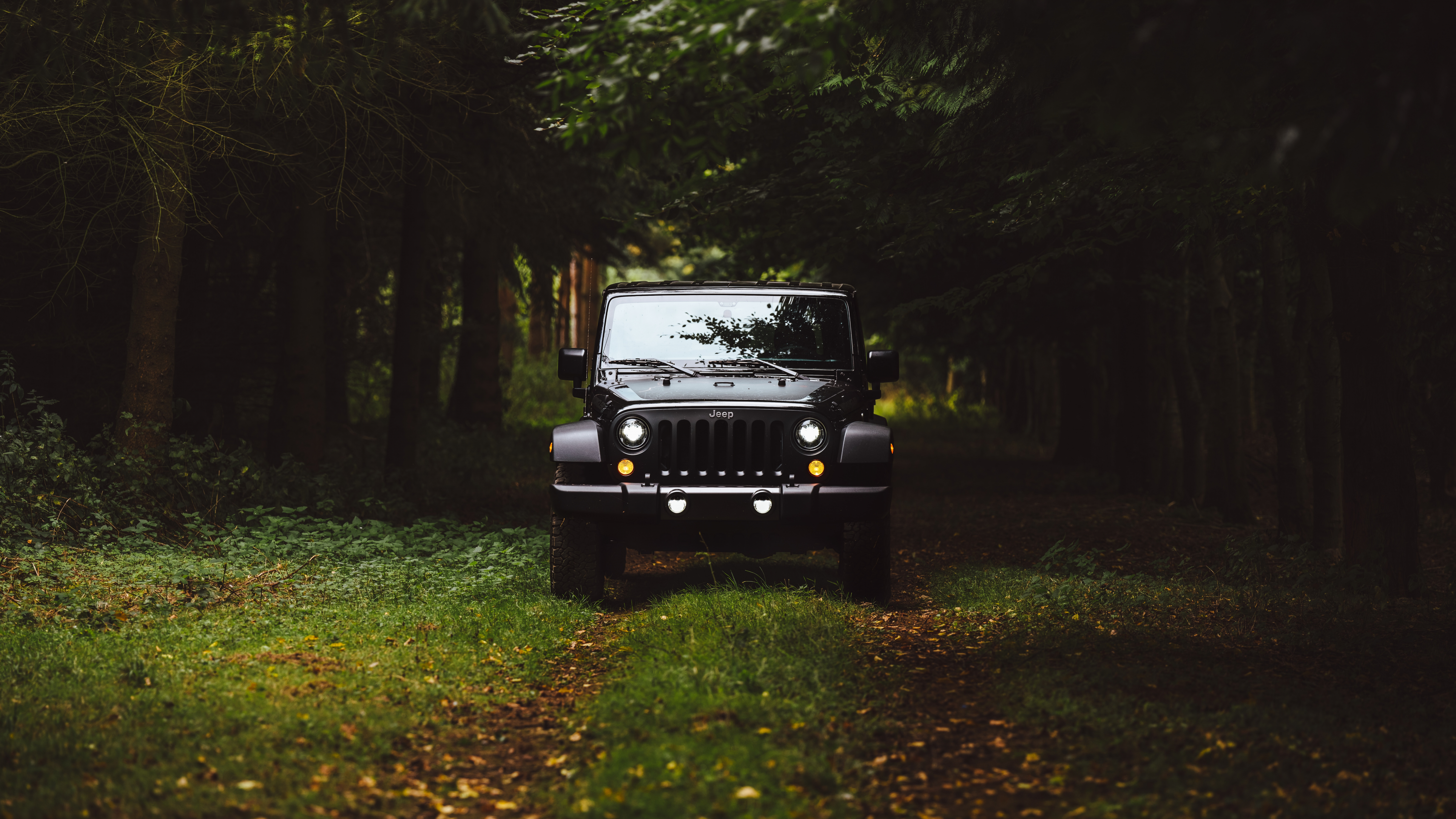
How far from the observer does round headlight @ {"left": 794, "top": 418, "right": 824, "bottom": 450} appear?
7.93 m

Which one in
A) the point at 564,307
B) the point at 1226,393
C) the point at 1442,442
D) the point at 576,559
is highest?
the point at 564,307

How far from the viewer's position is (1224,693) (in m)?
5.95

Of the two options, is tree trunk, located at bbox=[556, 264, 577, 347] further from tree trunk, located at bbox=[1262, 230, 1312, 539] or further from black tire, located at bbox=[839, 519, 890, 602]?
black tire, located at bbox=[839, 519, 890, 602]

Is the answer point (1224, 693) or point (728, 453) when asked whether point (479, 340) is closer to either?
point (728, 453)

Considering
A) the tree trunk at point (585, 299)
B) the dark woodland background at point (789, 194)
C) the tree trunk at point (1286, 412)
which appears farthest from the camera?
the tree trunk at point (585, 299)

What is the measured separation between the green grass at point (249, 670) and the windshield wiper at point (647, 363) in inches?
72.9

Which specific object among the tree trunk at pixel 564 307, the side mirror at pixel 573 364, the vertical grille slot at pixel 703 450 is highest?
the tree trunk at pixel 564 307

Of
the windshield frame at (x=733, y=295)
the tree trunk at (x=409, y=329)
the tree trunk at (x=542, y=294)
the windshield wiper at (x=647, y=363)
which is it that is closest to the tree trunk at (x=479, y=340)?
the tree trunk at (x=542, y=294)

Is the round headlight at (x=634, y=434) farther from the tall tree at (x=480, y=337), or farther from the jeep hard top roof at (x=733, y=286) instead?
the tall tree at (x=480, y=337)

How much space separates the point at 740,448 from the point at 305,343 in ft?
25.8

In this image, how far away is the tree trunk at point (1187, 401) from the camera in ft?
55.7

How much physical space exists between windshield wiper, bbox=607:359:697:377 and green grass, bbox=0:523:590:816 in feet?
6.08

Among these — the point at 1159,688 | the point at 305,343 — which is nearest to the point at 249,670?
the point at 1159,688

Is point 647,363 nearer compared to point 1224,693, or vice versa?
point 1224,693
